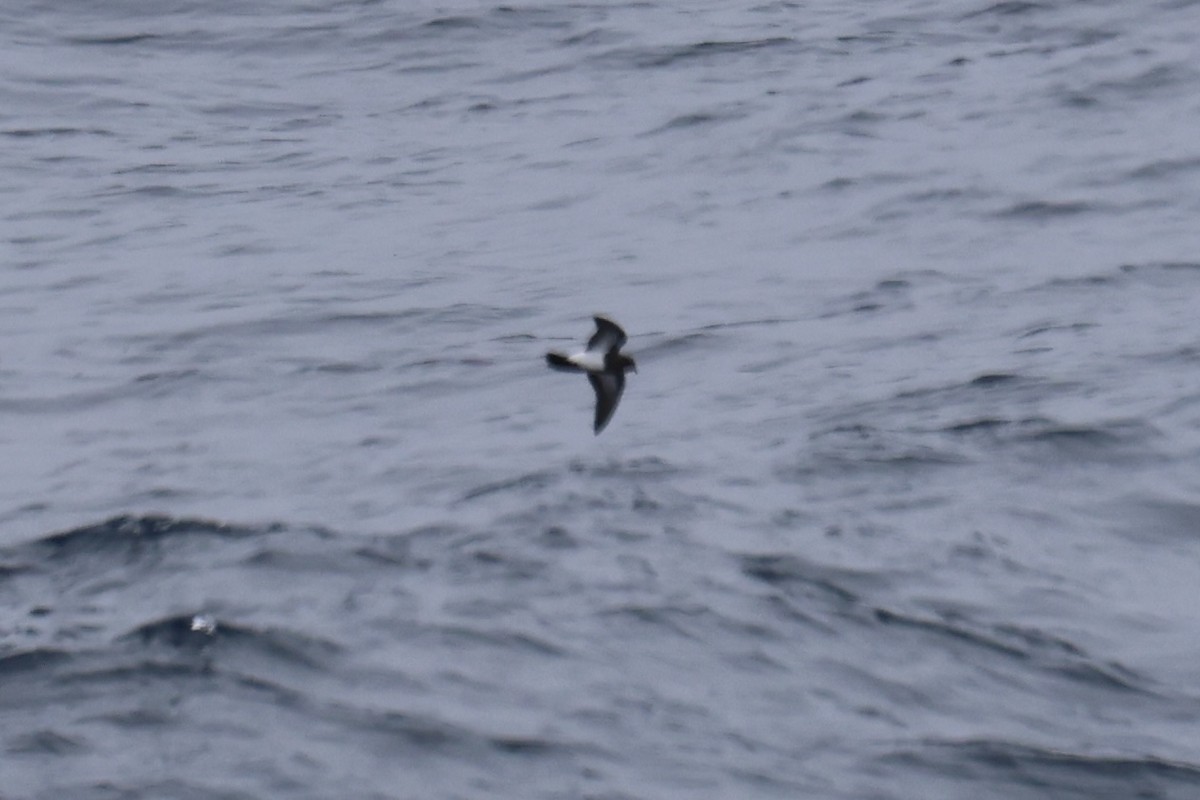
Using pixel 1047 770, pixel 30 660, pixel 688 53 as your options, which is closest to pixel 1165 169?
pixel 688 53

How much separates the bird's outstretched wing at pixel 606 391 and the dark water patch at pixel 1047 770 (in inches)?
78.1

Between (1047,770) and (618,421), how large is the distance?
379cm

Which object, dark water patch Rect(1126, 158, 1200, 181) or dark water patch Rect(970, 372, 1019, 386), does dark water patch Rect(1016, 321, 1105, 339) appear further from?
dark water patch Rect(1126, 158, 1200, 181)

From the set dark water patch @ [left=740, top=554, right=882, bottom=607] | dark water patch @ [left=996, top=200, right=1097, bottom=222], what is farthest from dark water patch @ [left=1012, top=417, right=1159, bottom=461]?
dark water patch @ [left=996, top=200, right=1097, bottom=222]

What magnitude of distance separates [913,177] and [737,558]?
21.0 ft

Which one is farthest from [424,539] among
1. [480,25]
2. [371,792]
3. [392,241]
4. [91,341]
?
[480,25]

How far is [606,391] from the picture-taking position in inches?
347

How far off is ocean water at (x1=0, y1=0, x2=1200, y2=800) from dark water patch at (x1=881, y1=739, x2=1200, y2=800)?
0.02 metres

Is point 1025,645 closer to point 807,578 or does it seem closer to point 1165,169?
point 807,578

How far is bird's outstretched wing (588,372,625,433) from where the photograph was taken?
8.63 metres

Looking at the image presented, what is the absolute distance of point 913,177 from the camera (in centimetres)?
1465

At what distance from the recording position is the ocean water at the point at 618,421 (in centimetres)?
748

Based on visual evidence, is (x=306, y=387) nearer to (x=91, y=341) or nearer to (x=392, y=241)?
(x=91, y=341)

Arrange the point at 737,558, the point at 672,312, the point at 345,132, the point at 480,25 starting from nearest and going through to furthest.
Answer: the point at 737,558 → the point at 672,312 → the point at 345,132 → the point at 480,25
